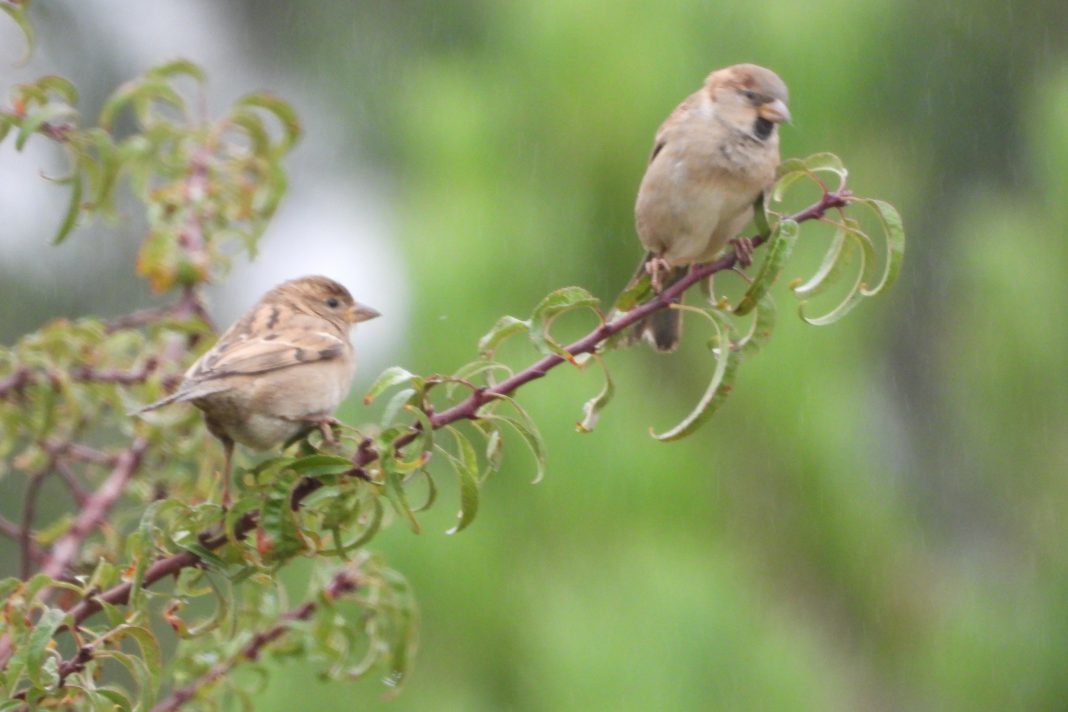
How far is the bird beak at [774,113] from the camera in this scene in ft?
8.32

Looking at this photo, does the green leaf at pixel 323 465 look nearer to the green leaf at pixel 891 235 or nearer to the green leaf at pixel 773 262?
the green leaf at pixel 773 262

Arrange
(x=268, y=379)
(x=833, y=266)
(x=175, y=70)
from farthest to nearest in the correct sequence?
(x=175, y=70) < (x=268, y=379) < (x=833, y=266)

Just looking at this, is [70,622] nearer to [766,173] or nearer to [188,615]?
[766,173]

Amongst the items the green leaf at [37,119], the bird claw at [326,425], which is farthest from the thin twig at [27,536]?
the green leaf at [37,119]

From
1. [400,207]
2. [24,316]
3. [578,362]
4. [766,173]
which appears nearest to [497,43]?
[400,207]

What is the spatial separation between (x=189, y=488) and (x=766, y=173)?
1115mm

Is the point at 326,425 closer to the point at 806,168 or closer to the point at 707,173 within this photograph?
the point at 707,173

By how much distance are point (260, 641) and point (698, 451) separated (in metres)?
1.96

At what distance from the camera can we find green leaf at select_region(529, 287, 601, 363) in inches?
59.2

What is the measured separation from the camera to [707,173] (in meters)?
2.45

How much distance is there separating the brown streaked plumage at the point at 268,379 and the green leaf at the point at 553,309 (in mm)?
728

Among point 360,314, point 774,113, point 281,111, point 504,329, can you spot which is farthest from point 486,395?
point 360,314

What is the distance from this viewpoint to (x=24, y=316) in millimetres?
7223

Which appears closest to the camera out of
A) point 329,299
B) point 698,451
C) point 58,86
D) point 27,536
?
point 58,86
